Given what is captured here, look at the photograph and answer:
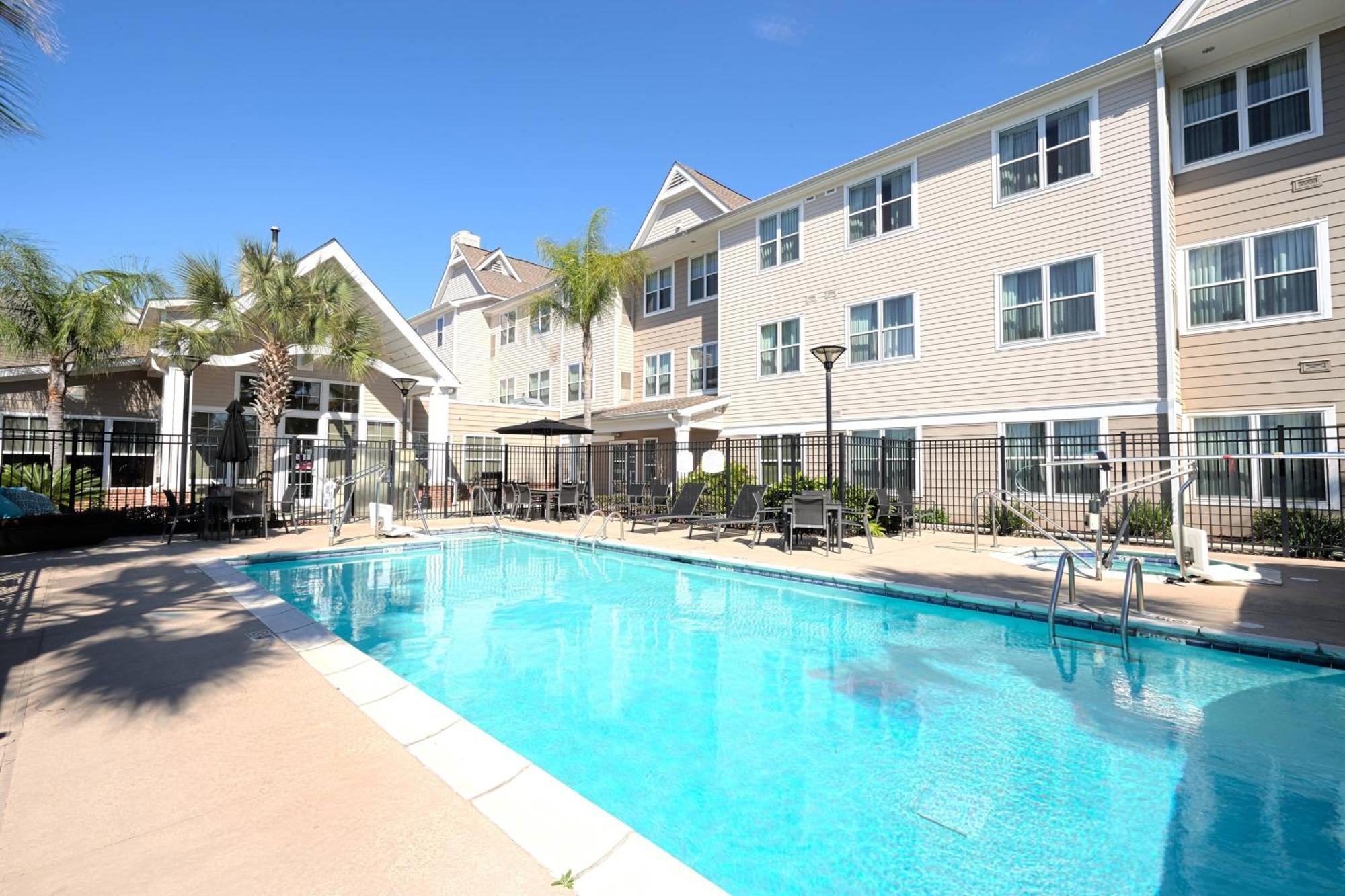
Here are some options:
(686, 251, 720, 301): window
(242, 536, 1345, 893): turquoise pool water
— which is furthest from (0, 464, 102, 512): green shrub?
(686, 251, 720, 301): window

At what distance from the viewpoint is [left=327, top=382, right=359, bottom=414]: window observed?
18.6 metres

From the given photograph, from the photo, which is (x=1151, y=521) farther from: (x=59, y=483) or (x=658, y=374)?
(x=59, y=483)

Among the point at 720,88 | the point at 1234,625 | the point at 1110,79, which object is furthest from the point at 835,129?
the point at 1234,625

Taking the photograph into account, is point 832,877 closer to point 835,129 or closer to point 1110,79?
point 1110,79

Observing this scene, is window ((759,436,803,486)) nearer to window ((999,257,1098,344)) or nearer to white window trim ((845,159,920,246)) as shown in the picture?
white window trim ((845,159,920,246))

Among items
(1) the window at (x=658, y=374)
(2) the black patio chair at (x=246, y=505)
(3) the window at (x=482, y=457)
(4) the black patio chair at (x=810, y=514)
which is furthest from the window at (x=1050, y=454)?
(3) the window at (x=482, y=457)

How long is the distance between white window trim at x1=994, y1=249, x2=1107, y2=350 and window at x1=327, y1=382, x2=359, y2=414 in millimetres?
17605

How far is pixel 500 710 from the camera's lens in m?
4.45

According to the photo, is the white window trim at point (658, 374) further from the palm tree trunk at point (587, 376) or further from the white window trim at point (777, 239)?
the white window trim at point (777, 239)

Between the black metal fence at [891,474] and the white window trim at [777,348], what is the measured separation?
1.80 meters

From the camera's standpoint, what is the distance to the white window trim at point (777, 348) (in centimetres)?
1734

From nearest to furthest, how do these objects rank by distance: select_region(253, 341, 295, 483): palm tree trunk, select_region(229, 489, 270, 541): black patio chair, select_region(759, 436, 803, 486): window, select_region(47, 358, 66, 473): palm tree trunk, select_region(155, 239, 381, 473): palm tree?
select_region(229, 489, 270, 541): black patio chair, select_region(47, 358, 66, 473): palm tree trunk, select_region(155, 239, 381, 473): palm tree, select_region(253, 341, 295, 483): palm tree trunk, select_region(759, 436, 803, 486): window

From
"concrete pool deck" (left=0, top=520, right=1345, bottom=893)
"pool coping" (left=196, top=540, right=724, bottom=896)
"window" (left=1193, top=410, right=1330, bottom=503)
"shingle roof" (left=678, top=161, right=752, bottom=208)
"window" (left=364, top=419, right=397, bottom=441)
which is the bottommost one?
"pool coping" (left=196, top=540, right=724, bottom=896)

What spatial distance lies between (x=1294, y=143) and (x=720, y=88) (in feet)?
42.0
